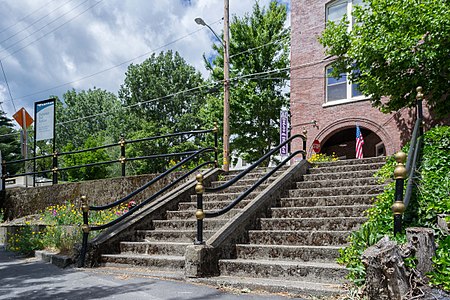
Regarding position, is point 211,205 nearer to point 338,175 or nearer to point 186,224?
point 186,224

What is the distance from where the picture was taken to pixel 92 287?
17.1ft

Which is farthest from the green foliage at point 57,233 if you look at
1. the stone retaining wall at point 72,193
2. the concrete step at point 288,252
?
the concrete step at point 288,252

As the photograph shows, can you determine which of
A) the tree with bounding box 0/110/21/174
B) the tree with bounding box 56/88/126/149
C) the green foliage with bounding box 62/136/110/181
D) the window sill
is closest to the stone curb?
the window sill

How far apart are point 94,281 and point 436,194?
4851 mm

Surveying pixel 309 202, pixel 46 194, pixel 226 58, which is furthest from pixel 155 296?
pixel 226 58

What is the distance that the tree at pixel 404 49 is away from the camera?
10.6 meters

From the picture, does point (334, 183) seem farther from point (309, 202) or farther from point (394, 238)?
point (394, 238)

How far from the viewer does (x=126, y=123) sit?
133 ft

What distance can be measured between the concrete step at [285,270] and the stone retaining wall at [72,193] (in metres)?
4.46

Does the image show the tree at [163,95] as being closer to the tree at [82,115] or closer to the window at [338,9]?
the tree at [82,115]

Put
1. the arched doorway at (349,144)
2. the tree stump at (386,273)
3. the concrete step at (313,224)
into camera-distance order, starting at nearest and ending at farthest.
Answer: the tree stump at (386,273) < the concrete step at (313,224) < the arched doorway at (349,144)

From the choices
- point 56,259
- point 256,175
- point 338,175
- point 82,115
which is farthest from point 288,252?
point 82,115

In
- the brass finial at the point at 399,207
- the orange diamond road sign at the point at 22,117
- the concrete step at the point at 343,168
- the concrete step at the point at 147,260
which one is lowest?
the concrete step at the point at 147,260

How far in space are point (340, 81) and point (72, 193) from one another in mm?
12664
